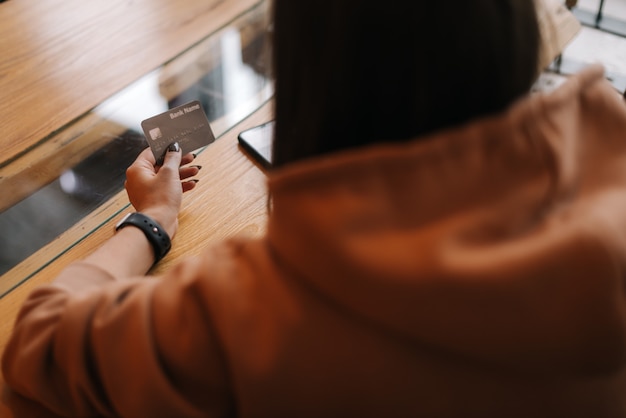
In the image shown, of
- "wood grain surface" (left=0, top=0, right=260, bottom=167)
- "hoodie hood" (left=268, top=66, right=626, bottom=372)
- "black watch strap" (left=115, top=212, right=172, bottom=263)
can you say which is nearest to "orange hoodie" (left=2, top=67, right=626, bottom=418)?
"hoodie hood" (left=268, top=66, right=626, bottom=372)

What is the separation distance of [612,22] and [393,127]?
1.88 meters

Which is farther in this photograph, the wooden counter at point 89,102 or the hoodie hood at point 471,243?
the wooden counter at point 89,102

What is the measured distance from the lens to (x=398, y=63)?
0.49m

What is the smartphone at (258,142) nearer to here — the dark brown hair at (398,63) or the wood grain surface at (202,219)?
the wood grain surface at (202,219)

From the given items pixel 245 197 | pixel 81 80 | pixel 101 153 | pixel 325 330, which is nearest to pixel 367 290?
pixel 325 330

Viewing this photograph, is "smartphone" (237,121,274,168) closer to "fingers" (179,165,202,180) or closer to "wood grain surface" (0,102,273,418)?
"wood grain surface" (0,102,273,418)

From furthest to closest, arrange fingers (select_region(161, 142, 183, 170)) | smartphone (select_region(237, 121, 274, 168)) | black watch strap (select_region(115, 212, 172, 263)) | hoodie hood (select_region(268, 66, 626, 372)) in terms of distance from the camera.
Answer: smartphone (select_region(237, 121, 274, 168)) < fingers (select_region(161, 142, 183, 170)) < black watch strap (select_region(115, 212, 172, 263)) < hoodie hood (select_region(268, 66, 626, 372))

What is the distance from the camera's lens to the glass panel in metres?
0.92

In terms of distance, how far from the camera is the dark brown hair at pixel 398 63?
0.48 m

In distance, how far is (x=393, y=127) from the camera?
1.69 feet

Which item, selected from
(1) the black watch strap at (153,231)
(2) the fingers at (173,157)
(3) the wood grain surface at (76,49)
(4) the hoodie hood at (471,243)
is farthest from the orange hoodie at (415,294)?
(3) the wood grain surface at (76,49)

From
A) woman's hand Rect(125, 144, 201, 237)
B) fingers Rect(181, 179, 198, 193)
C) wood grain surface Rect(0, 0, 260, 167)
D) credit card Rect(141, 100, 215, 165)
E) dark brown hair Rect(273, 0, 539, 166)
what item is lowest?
fingers Rect(181, 179, 198, 193)

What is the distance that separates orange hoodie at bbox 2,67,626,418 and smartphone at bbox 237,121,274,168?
1.65 feet

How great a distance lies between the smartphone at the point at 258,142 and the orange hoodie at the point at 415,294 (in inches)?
19.8
